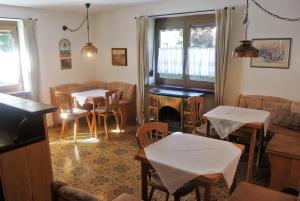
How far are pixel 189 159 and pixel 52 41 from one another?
415 cm

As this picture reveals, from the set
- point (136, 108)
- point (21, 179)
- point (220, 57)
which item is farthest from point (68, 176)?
point (220, 57)

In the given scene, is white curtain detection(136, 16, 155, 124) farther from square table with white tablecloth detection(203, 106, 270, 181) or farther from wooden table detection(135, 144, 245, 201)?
wooden table detection(135, 144, 245, 201)

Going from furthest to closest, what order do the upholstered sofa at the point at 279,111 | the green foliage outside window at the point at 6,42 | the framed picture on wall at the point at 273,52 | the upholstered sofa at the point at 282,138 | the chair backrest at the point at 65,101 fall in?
the green foliage outside window at the point at 6,42
the chair backrest at the point at 65,101
the framed picture on wall at the point at 273,52
the upholstered sofa at the point at 279,111
the upholstered sofa at the point at 282,138

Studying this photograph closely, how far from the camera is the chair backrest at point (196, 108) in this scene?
3.63 metres

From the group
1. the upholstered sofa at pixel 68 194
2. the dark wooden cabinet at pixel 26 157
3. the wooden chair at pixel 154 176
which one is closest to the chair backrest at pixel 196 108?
the wooden chair at pixel 154 176

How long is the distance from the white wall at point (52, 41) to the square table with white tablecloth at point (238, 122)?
3451mm

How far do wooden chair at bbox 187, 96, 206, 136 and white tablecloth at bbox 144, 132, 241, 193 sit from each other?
112 centimetres

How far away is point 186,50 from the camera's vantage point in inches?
182

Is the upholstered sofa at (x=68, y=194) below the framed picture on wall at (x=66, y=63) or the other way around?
below

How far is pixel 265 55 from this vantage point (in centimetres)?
365

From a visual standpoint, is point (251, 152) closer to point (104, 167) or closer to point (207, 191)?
point (207, 191)

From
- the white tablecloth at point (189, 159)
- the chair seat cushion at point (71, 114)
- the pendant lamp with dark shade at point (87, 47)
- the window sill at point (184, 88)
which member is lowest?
the chair seat cushion at point (71, 114)

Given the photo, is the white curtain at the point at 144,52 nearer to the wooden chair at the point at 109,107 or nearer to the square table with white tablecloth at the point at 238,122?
the wooden chair at the point at 109,107

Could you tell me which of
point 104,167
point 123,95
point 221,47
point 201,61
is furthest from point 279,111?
point 123,95
